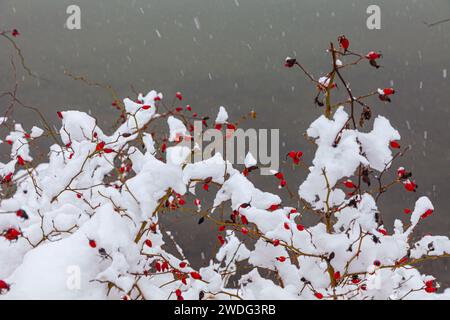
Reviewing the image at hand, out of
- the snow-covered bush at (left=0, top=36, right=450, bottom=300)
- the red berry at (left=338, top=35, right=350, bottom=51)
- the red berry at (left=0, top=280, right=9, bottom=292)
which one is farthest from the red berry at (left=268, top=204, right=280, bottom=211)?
the red berry at (left=0, top=280, right=9, bottom=292)

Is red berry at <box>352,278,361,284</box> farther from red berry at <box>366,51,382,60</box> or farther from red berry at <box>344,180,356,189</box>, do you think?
red berry at <box>366,51,382,60</box>

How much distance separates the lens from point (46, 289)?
2.42m

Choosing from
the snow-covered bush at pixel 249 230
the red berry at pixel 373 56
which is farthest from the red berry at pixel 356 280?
the red berry at pixel 373 56

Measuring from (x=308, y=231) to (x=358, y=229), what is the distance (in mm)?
305

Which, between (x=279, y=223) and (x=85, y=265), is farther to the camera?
(x=279, y=223)

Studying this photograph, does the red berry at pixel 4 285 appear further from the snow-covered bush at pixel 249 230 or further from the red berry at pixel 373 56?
the red berry at pixel 373 56

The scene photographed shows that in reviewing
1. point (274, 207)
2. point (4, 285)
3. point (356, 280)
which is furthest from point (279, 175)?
point (4, 285)

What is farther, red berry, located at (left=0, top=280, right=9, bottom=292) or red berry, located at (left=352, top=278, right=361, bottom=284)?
red berry, located at (left=352, top=278, right=361, bottom=284)

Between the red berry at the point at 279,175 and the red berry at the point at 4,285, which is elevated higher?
the red berry at the point at 279,175

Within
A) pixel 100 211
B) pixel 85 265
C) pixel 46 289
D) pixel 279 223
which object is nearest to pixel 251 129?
pixel 279 223

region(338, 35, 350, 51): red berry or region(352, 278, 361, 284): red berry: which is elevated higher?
region(338, 35, 350, 51): red berry

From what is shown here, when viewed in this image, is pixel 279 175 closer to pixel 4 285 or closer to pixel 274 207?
pixel 274 207

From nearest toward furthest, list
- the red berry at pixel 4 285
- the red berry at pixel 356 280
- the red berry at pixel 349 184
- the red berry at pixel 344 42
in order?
1. the red berry at pixel 4 285
2. the red berry at pixel 344 42
3. the red berry at pixel 349 184
4. the red berry at pixel 356 280
